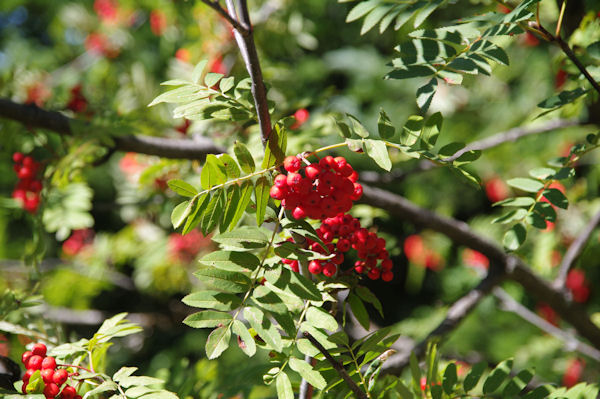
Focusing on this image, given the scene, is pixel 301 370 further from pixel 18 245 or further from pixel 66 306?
pixel 18 245

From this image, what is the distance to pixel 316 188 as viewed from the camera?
764 millimetres

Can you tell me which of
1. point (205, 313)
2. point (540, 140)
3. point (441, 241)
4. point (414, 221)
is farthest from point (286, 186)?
point (540, 140)

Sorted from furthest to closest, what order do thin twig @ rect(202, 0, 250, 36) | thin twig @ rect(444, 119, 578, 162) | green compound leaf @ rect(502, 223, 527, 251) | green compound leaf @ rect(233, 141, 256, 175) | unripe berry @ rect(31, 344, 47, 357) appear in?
thin twig @ rect(444, 119, 578, 162)
green compound leaf @ rect(502, 223, 527, 251)
unripe berry @ rect(31, 344, 47, 357)
green compound leaf @ rect(233, 141, 256, 175)
thin twig @ rect(202, 0, 250, 36)

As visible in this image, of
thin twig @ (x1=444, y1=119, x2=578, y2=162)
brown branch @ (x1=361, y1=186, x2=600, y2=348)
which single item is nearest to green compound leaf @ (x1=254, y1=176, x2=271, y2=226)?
brown branch @ (x1=361, y1=186, x2=600, y2=348)

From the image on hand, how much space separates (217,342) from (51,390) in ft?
0.94

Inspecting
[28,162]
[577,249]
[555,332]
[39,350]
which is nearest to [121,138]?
[28,162]

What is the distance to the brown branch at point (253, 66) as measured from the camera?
73cm

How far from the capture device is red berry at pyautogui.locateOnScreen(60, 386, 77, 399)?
2.70 feet

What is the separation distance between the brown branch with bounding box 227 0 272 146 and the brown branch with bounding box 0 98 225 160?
Result: 0.65 m

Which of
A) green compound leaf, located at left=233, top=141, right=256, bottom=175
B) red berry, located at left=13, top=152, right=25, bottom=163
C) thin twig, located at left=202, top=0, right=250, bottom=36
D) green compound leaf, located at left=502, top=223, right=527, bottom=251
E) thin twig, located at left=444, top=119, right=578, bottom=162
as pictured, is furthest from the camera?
thin twig, located at left=444, top=119, right=578, bottom=162

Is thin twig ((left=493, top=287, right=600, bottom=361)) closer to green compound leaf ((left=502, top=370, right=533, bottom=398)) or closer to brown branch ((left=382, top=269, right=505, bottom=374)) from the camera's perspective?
brown branch ((left=382, top=269, right=505, bottom=374))

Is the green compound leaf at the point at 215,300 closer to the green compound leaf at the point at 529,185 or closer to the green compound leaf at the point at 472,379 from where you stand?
the green compound leaf at the point at 472,379

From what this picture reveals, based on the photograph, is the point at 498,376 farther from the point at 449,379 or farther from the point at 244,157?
the point at 244,157

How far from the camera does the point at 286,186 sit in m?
0.73
